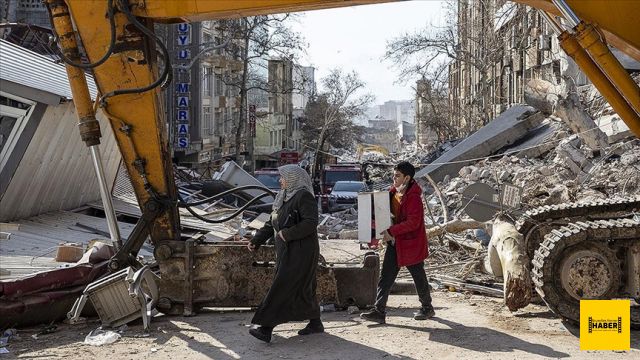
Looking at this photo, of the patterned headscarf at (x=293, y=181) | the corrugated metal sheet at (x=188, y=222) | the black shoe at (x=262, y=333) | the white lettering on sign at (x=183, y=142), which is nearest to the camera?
the black shoe at (x=262, y=333)

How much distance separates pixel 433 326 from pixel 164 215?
2.92 m

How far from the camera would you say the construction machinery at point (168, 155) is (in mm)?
7602

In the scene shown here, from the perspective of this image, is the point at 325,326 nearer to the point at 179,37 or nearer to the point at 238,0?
the point at 238,0

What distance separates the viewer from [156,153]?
336 inches

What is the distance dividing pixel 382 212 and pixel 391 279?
0.72 m

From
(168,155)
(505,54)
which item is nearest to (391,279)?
(168,155)

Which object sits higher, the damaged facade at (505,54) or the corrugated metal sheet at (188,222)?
the damaged facade at (505,54)

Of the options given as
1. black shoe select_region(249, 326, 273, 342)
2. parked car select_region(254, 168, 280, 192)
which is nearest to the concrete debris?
parked car select_region(254, 168, 280, 192)

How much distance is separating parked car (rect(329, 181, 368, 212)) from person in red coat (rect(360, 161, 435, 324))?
1848cm

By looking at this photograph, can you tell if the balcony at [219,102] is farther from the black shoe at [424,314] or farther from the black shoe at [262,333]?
the black shoe at [262,333]

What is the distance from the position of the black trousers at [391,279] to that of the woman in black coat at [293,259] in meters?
0.84

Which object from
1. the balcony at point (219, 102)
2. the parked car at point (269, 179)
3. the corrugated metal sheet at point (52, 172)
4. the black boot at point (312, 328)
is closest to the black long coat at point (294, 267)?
the black boot at point (312, 328)

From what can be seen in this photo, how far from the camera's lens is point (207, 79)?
162ft

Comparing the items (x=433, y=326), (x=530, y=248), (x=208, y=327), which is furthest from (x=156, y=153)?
(x=530, y=248)
